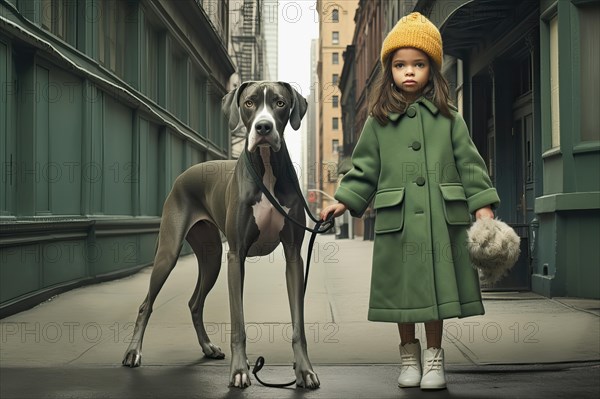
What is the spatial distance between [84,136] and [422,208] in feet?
27.9

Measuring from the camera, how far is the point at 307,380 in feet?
16.7

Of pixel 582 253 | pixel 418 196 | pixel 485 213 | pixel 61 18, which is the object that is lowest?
pixel 582 253

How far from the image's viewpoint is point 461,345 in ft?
22.3

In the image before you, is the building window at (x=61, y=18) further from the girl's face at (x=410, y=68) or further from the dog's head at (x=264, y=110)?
the girl's face at (x=410, y=68)

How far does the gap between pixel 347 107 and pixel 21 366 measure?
56.5m

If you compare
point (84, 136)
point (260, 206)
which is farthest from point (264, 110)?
point (84, 136)

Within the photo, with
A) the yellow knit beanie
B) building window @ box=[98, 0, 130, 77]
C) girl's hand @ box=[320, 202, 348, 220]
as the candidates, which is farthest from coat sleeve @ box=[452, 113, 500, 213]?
building window @ box=[98, 0, 130, 77]

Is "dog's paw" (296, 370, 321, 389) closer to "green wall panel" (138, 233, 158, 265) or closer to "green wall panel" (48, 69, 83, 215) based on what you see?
"green wall panel" (48, 69, 83, 215)

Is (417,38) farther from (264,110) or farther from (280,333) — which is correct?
(280,333)

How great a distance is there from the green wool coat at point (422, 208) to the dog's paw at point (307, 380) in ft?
1.70

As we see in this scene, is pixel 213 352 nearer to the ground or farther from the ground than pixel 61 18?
nearer to the ground

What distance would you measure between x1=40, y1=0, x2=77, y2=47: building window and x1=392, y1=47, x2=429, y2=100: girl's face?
7.14 m

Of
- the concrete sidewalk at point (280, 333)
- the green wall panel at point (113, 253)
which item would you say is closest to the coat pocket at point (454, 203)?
the concrete sidewalk at point (280, 333)

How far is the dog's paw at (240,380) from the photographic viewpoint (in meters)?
5.02
